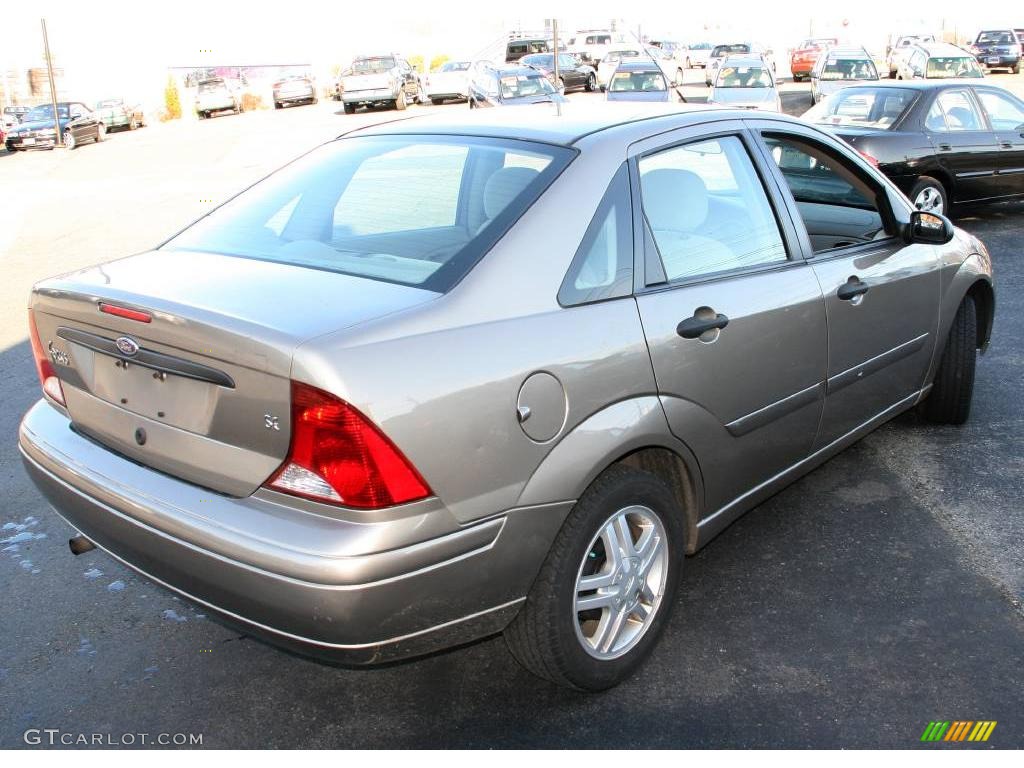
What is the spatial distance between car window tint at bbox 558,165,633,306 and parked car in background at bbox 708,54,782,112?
1947cm

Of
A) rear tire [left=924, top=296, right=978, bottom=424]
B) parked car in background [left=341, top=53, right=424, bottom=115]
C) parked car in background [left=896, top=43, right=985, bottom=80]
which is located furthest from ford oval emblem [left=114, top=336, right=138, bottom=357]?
parked car in background [left=341, top=53, right=424, bottom=115]

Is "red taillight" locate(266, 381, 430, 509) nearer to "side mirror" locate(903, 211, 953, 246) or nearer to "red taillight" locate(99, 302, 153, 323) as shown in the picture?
"red taillight" locate(99, 302, 153, 323)

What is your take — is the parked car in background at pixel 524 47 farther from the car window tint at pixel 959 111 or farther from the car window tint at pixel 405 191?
the car window tint at pixel 405 191

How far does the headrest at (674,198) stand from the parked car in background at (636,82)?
70.5 feet

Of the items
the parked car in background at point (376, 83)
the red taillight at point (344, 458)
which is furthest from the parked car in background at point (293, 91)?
the red taillight at point (344, 458)

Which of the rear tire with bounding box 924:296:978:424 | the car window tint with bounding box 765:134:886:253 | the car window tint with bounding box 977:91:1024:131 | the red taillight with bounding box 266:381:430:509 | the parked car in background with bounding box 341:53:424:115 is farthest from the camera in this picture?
the parked car in background with bounding box 341:53:424:115

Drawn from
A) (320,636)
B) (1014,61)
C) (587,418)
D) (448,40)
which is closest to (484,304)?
(587,418)

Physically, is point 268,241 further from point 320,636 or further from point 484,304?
point 320,636

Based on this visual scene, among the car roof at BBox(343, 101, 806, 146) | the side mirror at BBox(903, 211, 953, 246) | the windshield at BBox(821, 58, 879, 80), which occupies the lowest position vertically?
the windshield at BBox(821, 58, 879, 80)

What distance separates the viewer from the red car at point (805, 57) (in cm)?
4000

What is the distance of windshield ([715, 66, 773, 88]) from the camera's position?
22797 millimetres

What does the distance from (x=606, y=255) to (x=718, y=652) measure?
1.35 metres

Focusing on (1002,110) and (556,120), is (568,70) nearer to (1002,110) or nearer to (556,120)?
(1002,110)

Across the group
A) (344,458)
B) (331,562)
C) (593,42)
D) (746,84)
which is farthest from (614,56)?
(331,562)
